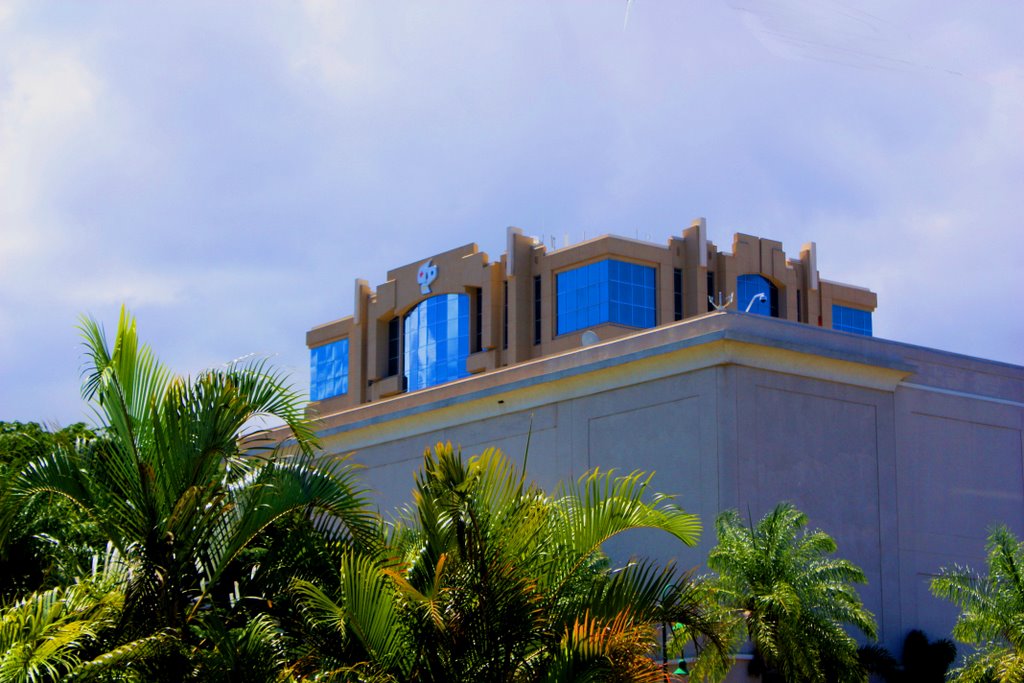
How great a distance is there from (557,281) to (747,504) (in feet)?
137

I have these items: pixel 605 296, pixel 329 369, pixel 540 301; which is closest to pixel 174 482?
pixel 605 296

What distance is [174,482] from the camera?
13.2 m

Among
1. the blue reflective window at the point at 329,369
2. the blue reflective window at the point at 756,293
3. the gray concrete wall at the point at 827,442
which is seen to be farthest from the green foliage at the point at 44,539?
the blue reflective window at the point at 329,369

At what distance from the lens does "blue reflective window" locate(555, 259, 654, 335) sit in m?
74.4

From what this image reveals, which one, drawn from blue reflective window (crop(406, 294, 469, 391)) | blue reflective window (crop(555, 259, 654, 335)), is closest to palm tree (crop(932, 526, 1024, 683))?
blue reflective window (crop(555, 259, 654, 335))

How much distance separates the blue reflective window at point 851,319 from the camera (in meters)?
88.9

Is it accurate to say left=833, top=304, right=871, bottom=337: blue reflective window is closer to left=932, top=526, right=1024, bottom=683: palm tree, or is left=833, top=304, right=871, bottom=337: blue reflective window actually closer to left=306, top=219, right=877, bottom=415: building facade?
left=306, top=219, right=877, bottom=415: building facade

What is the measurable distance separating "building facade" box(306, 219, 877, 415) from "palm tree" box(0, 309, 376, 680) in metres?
57.0

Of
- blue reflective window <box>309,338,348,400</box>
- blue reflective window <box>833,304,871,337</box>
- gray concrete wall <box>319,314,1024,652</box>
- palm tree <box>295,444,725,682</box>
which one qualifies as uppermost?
blue reflective window <box>833,304,871,337</box>

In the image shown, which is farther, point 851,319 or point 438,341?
point 851,319

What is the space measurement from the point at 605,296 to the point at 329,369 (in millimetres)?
23774

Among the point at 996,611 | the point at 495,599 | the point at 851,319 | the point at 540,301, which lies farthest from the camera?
the point at 851,319

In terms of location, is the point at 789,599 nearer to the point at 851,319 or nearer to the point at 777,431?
the point at 777,431

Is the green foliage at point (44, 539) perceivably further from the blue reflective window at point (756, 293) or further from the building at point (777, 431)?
the blue reflective window at point (756, 293)
